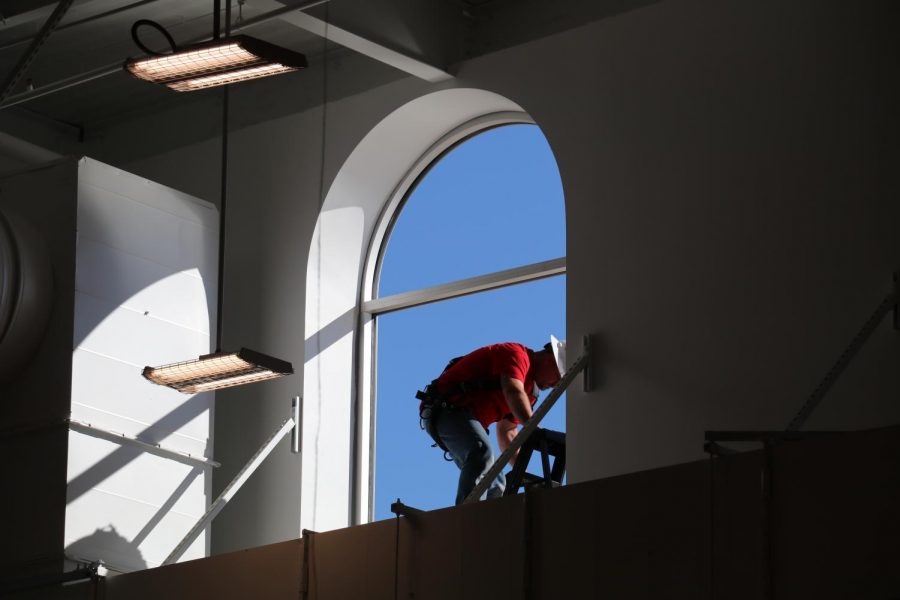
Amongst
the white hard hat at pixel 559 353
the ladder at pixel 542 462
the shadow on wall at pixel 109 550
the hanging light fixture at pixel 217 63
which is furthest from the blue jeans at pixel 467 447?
the hanging light fixture at pixel 217 63

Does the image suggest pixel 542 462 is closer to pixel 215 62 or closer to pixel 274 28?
pixel 215 62

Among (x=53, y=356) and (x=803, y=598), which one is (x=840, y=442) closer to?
(x=803, y=598)

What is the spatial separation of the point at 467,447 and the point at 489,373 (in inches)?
15.3

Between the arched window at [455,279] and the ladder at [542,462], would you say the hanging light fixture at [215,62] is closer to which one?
the ladder at [542,462]

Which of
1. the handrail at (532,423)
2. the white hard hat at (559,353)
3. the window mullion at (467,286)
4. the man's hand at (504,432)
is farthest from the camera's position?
the window mullion at (467,286)

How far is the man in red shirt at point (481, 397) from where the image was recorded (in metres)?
7.19

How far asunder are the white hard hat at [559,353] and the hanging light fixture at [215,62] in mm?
2150

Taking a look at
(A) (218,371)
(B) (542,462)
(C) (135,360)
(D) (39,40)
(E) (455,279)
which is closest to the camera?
(D) (39,40)

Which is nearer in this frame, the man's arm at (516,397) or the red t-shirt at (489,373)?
the man's arm at (516,397)

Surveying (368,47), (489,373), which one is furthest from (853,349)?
(368,47)

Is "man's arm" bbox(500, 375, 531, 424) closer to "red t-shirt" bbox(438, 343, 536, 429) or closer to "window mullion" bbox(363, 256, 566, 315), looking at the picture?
"red t-shirt" bbox(438, 343, 536, 429)

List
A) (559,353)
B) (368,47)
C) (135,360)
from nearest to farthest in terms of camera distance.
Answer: (559,353) < (135,360) < (368,47)

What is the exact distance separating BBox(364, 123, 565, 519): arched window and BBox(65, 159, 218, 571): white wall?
3.72 feet

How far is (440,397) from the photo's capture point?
734 cm
